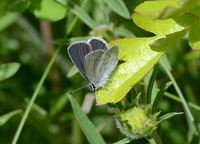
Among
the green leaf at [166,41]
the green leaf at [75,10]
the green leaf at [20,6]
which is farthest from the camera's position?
the green leaf at [20,6]

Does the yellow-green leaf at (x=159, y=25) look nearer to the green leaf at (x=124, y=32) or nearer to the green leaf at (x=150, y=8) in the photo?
the green leaf at (x=150, y=8)

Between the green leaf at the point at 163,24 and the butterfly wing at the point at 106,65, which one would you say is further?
the butterfly wing at the point at 106,65

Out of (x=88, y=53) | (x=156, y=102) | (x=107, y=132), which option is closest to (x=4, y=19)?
(x=88, y=53)

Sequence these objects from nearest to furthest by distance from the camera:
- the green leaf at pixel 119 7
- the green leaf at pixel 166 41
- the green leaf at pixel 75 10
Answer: the green leaf at pixel 166 41
the green leaf at pixel 119 7
the green leaf at pixel 75 10

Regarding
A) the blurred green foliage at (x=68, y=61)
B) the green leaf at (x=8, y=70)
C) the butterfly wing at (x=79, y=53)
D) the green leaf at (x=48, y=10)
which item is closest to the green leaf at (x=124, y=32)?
the blurred green foliage at (x=68, y=61)

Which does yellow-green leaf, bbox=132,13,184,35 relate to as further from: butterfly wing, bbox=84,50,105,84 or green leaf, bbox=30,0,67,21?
green leaf, bbox=30,0,67,21

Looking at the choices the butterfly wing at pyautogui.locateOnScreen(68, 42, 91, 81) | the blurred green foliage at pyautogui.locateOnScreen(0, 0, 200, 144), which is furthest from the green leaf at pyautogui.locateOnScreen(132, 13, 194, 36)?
Result: the butterfly wing at pyautogui.locateOnScreen(68, 42, 91, 81)

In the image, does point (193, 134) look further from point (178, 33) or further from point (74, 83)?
point (74, 83)

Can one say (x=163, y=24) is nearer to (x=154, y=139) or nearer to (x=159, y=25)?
(x=159, y=25)
